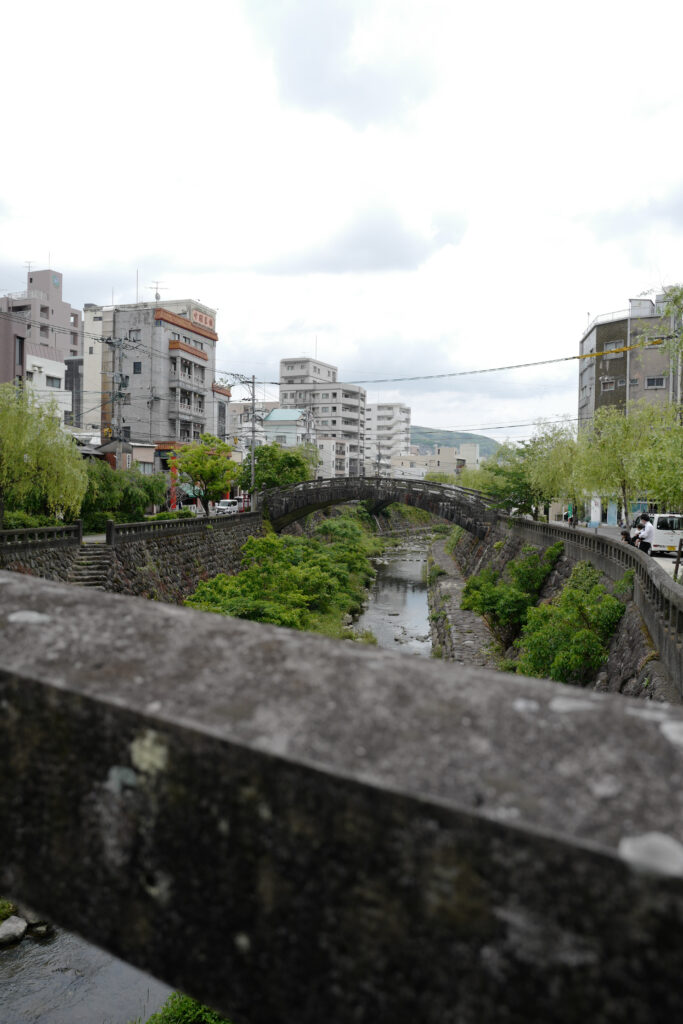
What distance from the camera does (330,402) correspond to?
352 ft

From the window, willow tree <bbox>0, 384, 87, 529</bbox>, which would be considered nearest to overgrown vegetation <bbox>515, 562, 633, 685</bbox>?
willow tree <bbox>0, 384, 87, 529</bbox>

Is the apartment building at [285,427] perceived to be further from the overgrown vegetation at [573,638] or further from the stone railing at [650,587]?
the overgrown vegetation at [573,638]

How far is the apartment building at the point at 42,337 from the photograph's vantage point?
44.5 metres

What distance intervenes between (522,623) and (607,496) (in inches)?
374

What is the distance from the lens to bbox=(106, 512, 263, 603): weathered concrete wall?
82.2ft

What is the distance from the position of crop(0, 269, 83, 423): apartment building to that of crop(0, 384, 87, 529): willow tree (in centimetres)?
2065

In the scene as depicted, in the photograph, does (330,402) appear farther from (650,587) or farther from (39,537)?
(650,587)

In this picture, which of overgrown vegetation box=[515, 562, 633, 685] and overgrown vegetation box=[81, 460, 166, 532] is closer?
overgrown vegetation box=[515, 562, 633, 685]

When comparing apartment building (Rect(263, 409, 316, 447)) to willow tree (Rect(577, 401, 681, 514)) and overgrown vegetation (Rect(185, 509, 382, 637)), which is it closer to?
overgrown vegetation (Rect(185, 509, 382, 637))

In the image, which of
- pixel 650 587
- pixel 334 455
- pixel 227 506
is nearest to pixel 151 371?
pixel 227 506

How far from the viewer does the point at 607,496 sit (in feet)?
99.3

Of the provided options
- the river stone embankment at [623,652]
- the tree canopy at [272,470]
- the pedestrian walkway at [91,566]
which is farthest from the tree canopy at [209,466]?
the pedestrian walkway at [91,566]

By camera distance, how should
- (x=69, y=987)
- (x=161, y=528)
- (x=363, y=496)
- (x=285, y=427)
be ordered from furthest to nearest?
1. (x=285, y=427)
2. (x=363, y=496)
3. (x=161, y=528)
4. (x=69, y=987)

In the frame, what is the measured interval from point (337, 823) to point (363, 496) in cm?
4507
